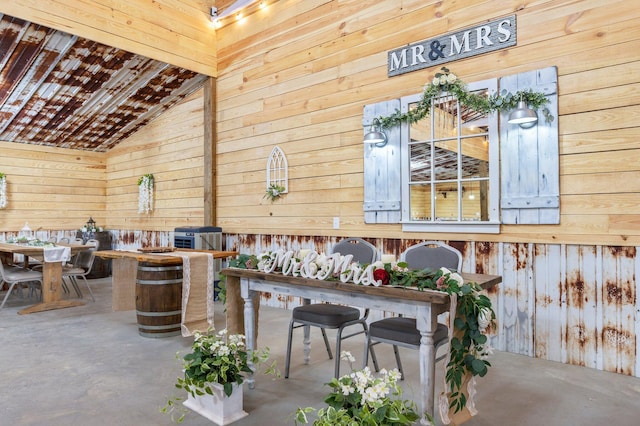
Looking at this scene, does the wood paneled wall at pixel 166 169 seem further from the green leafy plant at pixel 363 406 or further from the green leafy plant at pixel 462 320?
the green leafy plant at pixel 363 406

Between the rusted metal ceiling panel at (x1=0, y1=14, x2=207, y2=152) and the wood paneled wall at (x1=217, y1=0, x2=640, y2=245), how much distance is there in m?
1.02

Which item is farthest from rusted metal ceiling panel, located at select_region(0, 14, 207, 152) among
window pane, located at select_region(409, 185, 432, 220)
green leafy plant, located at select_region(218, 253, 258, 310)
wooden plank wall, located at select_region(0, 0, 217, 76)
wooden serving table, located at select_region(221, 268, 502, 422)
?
wooden serving table, located at select_region(221, 268, 502, 422)

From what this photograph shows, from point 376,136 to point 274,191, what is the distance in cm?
154

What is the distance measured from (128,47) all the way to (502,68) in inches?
158

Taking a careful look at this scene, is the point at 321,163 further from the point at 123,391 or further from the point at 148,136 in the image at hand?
the point at 148,136

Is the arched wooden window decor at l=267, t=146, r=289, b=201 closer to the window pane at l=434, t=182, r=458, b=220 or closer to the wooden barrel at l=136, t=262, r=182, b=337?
the wooden barrel at l=136, t=262, r=182, b=337

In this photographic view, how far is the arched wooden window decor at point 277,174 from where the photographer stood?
5.00 metres

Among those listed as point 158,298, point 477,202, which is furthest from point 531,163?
point 158,298

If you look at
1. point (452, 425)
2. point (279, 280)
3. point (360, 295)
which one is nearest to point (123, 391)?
point (279, 280)

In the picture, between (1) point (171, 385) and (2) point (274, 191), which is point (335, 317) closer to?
(1) point (171, 385)

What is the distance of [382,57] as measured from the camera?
4191 mm

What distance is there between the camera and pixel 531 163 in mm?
3299

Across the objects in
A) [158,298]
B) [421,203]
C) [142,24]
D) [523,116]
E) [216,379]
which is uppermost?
[142,24]

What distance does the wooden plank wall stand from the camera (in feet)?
14.4
